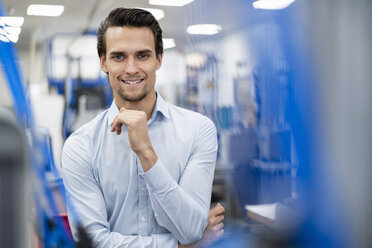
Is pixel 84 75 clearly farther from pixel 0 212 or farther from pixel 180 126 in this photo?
pixel 0 212

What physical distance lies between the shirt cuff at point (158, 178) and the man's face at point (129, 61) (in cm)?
24

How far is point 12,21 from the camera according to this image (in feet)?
3.62

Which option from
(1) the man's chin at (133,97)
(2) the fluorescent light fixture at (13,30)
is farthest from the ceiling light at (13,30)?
(1) the man's chin at (133,97)

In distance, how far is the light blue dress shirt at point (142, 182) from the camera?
1.16 meters

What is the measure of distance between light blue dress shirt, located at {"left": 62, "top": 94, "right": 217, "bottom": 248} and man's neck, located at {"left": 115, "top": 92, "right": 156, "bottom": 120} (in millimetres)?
15

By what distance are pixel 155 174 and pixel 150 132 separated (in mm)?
235

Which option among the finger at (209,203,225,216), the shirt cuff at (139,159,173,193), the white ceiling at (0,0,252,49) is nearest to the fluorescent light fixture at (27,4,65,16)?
the white ceiling at (0,0,252,49)

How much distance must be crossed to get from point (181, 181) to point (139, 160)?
15 cm

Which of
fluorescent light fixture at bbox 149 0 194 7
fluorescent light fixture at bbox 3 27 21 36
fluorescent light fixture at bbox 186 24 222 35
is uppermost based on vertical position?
fluorescent light fixture at bbox 149 0 194 7

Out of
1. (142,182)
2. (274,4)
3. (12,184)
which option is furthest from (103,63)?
(12,184)

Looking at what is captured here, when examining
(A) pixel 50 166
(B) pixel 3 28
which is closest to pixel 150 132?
(A) pixel 50 166

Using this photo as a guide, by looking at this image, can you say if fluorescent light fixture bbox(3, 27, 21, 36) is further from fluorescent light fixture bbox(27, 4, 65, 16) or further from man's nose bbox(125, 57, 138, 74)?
man's nose bbox(125, 57, 138, 74)

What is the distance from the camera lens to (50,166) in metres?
1.11

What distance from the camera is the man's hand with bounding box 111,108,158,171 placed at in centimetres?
110
